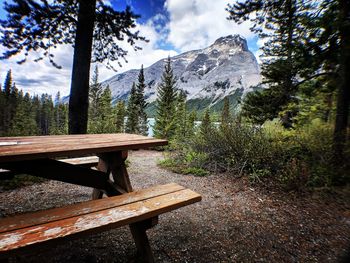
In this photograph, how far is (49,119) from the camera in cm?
5550

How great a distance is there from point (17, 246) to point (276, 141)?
5.18m

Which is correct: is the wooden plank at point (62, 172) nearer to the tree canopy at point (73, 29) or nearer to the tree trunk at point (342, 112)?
the tree canopy at point (73, 29)

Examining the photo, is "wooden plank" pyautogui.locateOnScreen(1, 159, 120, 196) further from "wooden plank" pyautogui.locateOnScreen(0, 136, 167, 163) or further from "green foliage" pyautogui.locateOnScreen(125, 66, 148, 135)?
"green foliage" pyautogui.locateOnScreen(125, 66, 148, 135)

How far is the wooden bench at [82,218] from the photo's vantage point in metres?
1.09

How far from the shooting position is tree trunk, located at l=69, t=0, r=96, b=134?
14.5ft

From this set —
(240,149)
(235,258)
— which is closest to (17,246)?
(235,258)

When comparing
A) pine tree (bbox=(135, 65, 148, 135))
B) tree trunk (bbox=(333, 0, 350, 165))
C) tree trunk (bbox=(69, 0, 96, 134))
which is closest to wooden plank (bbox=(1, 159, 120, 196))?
tree trunk (bbox=(69, 0, 96, 134))

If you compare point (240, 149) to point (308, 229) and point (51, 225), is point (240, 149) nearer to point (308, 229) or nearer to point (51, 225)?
point (308, 229)

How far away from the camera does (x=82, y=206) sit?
1524mm

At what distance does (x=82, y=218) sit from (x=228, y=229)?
1.92 meters

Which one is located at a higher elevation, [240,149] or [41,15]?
[41,15]

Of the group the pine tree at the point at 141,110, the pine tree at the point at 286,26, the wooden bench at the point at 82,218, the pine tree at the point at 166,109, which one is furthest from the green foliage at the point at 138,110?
the wooden bench at the point at 82,218

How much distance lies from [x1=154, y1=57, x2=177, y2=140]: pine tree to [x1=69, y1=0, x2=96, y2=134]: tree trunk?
9.47 m

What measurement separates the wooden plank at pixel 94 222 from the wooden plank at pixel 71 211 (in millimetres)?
55
